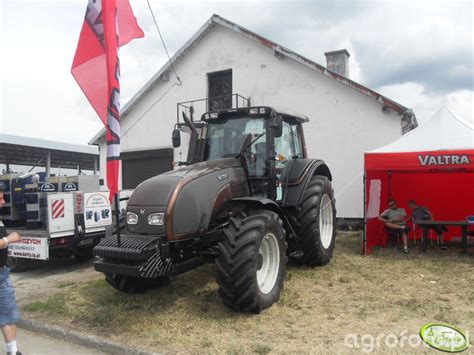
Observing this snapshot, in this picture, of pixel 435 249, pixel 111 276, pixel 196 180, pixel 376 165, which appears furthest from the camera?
pixel 435 249

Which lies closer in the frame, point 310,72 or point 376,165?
point 376,165

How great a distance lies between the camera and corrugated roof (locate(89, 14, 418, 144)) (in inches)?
418

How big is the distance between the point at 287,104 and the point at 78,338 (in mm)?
9367

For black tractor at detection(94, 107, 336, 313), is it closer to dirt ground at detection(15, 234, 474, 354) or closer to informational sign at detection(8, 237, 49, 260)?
dirt ground at detection(15, 234, 474, 354)

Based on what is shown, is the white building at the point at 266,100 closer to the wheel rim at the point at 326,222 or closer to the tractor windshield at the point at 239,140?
the wheel rim at the point at 326,222

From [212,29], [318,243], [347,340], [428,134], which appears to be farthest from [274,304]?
[212,29]

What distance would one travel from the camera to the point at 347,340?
12.5ft

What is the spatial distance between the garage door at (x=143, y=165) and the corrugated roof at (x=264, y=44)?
169 cm

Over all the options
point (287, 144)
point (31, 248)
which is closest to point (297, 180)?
point (287, 144)

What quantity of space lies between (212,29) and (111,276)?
416 inches

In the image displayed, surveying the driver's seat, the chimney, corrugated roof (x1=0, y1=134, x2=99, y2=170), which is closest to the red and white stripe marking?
the driver's seat

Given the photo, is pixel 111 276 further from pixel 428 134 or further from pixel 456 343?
pixel 428 134

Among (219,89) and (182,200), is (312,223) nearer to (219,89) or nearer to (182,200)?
(182,200)

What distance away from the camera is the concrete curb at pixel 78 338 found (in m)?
3.90
